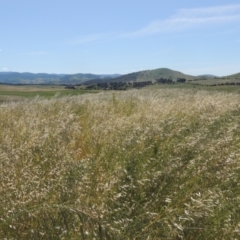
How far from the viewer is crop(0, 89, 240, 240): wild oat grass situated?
9.34 feet

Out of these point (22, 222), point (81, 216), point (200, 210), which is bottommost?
point (22, 222)

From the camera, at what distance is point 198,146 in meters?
5.10

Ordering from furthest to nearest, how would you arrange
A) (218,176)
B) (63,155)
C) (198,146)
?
1. (198,146)
2. (63,155)
3. (218,176)

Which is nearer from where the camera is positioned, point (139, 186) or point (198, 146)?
point (139, 186)

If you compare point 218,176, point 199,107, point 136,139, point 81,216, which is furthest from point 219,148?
point 199,107

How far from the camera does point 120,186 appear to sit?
3576mm

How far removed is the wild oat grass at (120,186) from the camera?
9.34 ft

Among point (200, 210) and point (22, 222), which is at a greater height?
point (200, 210)

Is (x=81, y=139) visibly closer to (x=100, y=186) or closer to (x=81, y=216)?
(x=100, y=186)

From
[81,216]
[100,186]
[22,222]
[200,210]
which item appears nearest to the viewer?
[81,216]

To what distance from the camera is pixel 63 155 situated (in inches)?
187

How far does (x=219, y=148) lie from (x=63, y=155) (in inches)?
90.9

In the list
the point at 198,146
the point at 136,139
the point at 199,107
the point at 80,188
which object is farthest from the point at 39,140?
the point at 199,107

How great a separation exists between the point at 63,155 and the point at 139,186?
52.0 inches
